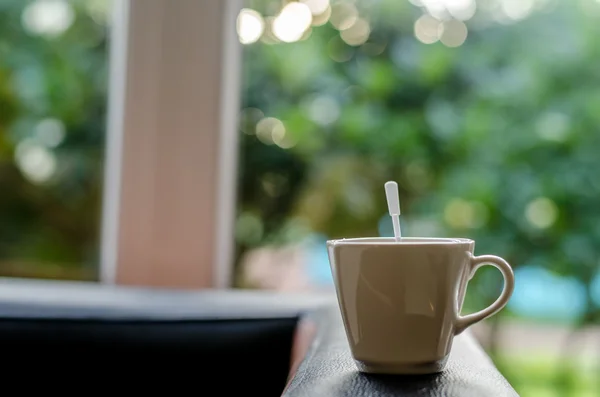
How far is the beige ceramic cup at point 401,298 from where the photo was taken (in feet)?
2.02

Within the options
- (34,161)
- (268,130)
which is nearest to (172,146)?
(268,130)

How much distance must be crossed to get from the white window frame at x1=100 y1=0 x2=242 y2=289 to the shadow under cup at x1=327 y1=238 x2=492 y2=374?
0.89 meters

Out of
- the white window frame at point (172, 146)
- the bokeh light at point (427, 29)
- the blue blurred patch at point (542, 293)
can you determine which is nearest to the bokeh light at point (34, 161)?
the white window frame at point (172, 146)

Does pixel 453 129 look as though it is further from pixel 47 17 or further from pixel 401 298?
pixel 401 298

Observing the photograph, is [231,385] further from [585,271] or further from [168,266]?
[585,271]

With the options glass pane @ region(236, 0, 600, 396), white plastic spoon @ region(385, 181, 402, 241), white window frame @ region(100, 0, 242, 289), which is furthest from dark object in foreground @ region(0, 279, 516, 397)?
glass pane @ region(236, 0, 600, 396)

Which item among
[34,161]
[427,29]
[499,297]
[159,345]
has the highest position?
[427,29]

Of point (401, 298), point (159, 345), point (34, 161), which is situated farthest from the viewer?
point (34, 161)

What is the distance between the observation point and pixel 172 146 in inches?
59.4

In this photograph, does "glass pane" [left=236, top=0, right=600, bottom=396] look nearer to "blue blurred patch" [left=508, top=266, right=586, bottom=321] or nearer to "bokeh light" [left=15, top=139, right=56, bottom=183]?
"blue blurred patch" [left=508, top=266, right=586, bottom=321]

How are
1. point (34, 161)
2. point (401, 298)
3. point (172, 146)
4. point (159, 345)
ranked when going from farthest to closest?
point (34, 161) < point (172, 146) < point (159, 345) < point (401, 298)

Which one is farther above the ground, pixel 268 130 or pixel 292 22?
pixel 292 22

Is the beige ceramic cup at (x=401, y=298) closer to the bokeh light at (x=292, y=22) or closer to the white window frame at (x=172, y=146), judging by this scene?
the white window frame at (x=172, y=146)

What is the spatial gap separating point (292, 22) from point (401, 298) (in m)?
1.08
